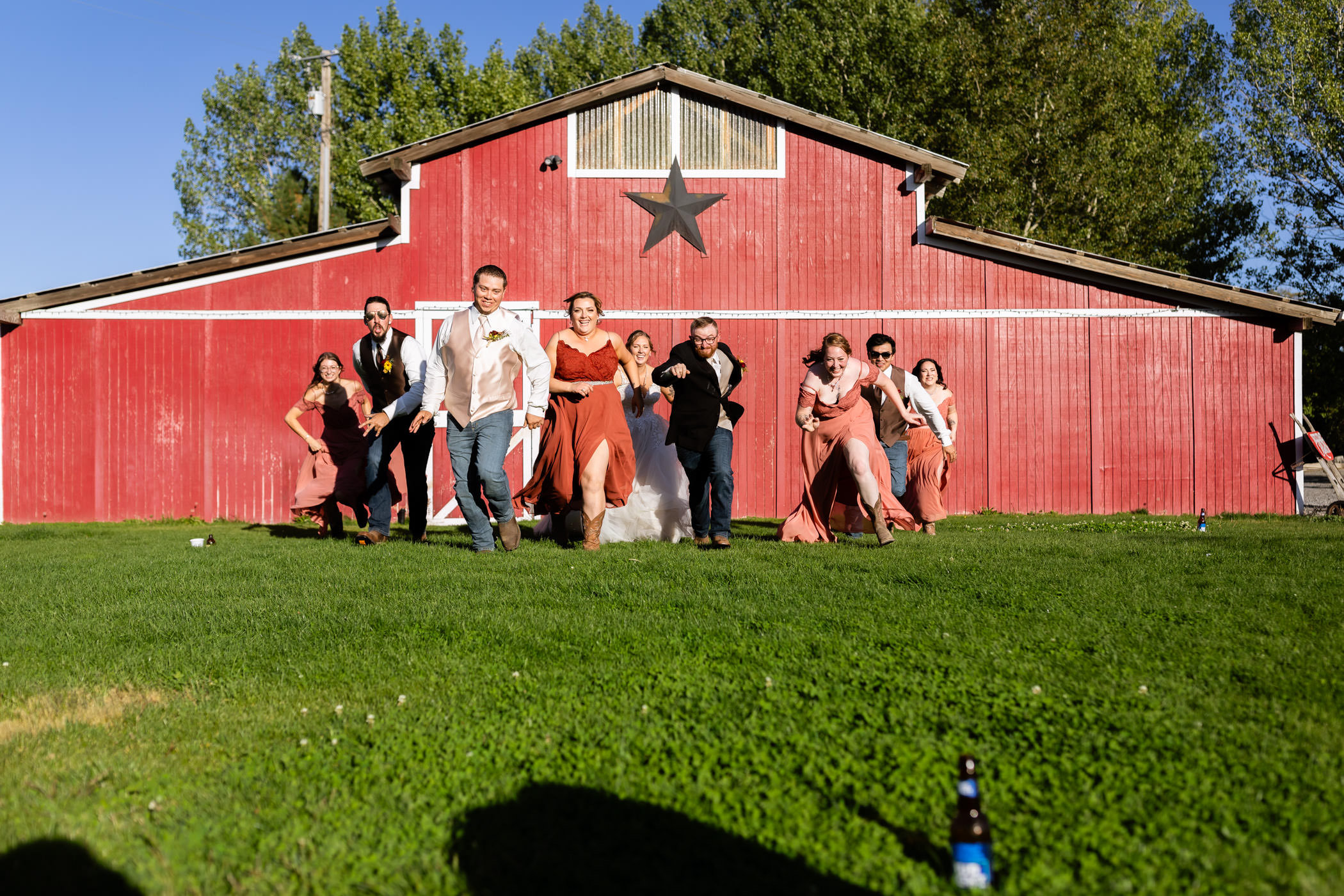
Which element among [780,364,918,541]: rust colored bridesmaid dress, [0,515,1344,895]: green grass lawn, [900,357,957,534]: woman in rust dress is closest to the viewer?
[0,515,1344,895]: green grass lawn

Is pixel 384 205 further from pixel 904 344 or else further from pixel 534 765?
pixel 534 765

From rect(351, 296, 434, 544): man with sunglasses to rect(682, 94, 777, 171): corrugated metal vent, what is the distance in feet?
23.4

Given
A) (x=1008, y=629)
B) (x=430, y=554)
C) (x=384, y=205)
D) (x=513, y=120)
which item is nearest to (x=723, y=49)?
(x=384, y=205)

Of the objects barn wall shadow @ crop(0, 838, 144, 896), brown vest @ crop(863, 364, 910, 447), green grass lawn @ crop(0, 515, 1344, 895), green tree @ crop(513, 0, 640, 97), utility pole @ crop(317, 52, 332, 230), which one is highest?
green tree @ crop(513, 0, 640, 97)

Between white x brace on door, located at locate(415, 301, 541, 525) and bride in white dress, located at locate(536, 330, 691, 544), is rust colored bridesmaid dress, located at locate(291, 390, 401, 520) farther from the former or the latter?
white x brace on door, located at locate(415, 301, 541, 525)

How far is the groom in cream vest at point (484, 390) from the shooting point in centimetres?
845

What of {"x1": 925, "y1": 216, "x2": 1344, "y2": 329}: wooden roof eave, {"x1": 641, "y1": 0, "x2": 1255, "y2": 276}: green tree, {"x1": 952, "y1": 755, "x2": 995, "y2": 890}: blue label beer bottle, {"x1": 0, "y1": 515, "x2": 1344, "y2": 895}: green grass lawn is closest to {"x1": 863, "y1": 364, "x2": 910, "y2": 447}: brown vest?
{"x1": 0, "y1": 515, "x2": 1344, "y2": 895}: green grass lawn

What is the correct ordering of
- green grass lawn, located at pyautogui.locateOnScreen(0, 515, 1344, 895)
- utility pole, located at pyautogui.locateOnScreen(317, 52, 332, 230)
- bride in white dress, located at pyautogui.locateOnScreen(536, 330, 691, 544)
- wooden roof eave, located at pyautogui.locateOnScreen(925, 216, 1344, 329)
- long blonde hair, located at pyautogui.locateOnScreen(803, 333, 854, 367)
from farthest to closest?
utility pole, located at pyautogui.locateOnScreen(317, 52, 332, 230) → wooden roof eave, located at pyautogui.locateOnScreen(925, 216, 1344, 329) → bride in white dress, located at pyautogui.locateOnScreen(536, 330, 691, 544) → long blonde hair, located at pyautogui.locateOnScreen(803, 333, 854, 367) → green grass lawn, located at pyautogui.locateOnScreen(0, 515, 1344, 895)

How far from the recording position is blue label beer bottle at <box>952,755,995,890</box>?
226 centimetres

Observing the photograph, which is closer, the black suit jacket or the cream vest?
the cream vest

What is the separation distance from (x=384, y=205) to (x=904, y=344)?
24.7 metres

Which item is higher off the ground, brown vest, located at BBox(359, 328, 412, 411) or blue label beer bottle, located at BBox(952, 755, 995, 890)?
brown vest, located at BBox(359, 328, 412, 411)

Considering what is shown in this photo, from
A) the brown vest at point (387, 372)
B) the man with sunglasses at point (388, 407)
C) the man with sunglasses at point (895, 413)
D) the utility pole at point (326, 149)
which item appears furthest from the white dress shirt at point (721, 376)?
the utility pole at point (326, 149)

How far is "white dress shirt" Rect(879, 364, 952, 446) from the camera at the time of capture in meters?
9.77
